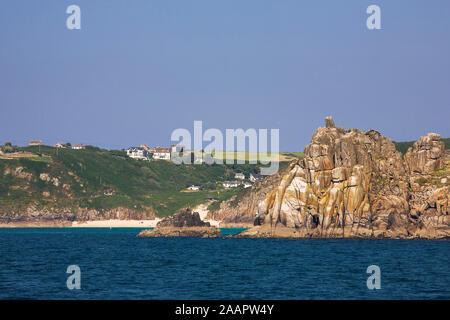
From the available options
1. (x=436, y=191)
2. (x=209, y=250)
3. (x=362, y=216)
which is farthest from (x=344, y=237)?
(x=209, y=250)

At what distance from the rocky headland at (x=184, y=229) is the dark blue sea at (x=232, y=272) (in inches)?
2077

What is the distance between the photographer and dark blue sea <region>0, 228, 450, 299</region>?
2410 inches

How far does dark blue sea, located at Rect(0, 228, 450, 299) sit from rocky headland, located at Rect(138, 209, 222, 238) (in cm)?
5276

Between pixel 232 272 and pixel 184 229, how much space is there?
95.8 m

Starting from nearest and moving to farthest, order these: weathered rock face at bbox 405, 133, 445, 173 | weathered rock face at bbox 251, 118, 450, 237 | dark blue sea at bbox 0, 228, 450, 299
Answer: dark blue sea at bbox 0, 228, 450, 299
weathered rock face at bbox 251, 118, 450, 237
weathered rock face at bbox 405, 133, 445, 173

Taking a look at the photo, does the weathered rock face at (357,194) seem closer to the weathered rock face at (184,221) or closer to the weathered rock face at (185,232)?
the weathered rock face at (185,232)

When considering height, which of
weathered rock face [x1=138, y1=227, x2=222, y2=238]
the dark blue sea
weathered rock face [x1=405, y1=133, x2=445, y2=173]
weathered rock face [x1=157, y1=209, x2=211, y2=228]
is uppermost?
weathered rock face [x1=405, y1=133, x2=445, y2=173]

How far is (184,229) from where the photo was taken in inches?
6939

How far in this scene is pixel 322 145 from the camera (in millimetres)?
156000
